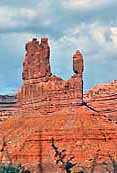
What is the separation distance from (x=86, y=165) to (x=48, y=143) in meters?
11.0

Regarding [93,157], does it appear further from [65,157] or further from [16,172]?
[16,172]

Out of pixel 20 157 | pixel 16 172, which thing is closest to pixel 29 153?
pixel 20 157

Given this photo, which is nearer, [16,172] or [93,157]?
[16,172]

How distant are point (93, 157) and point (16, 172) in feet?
111

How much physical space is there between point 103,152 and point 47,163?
13062 millimetres

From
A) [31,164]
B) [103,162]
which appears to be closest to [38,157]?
[31,164]

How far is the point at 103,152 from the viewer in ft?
651

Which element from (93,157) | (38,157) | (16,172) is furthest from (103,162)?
(16,172)

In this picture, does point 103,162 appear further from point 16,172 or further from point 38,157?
point 16,172

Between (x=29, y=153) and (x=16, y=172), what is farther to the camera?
(x=29, y=153)

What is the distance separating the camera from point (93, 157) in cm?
19488

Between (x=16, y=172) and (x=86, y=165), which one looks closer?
(x=16, y=172)

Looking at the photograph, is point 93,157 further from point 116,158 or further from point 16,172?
point 16,172

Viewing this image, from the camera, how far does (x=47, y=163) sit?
195 metres
